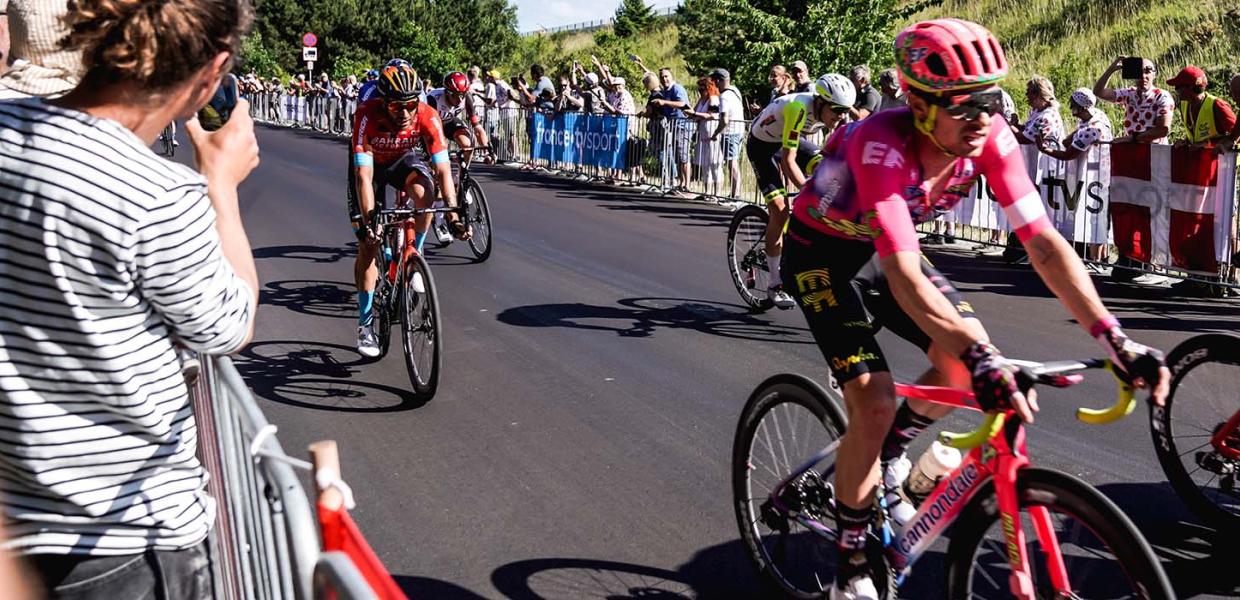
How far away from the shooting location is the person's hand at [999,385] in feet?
9.21

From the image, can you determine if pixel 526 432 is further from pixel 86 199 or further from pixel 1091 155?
pixel 1091 155

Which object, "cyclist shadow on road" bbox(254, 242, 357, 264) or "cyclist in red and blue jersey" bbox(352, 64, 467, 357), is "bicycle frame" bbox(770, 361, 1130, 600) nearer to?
"cyclist in red and blue jersey" bbox(352, 64, 467, 357)

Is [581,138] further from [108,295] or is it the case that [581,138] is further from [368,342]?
[108,295]

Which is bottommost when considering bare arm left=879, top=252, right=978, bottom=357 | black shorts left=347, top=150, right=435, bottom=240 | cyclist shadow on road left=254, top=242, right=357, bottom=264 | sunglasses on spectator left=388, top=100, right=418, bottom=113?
cyclist shadow on road left=254, top=242, right=357, bottom=264

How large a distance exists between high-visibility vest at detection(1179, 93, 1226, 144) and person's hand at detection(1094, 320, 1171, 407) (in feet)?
28.1

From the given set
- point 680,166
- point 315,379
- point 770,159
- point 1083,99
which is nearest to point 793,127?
point 770,159

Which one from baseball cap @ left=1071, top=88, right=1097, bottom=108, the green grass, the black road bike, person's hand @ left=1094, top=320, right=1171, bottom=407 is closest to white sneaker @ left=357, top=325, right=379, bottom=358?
→ the black road bike

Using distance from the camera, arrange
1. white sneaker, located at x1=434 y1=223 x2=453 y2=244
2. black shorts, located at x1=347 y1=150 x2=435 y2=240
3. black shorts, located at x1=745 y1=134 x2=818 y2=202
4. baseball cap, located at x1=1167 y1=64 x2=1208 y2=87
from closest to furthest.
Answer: black shorts, located at x1=347 y1=150 x2=435 y2=240
black shorts, located at x1=745 y1=134 x2=818 y2=202
baseball cap, located at x1=1167 y1=64 x2=1208 y2=87
white sneaker, located at x1=434 y1=223 x2=453 y2=244

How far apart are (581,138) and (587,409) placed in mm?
15132

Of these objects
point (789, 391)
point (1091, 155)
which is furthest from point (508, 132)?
point (789, 391)

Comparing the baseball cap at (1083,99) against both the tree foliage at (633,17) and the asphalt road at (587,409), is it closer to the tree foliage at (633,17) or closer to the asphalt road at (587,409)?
the asphalt road at (587,409)

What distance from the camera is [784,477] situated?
4.17 meters

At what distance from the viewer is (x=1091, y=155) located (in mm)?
11250

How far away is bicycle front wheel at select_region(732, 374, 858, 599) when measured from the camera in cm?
397
